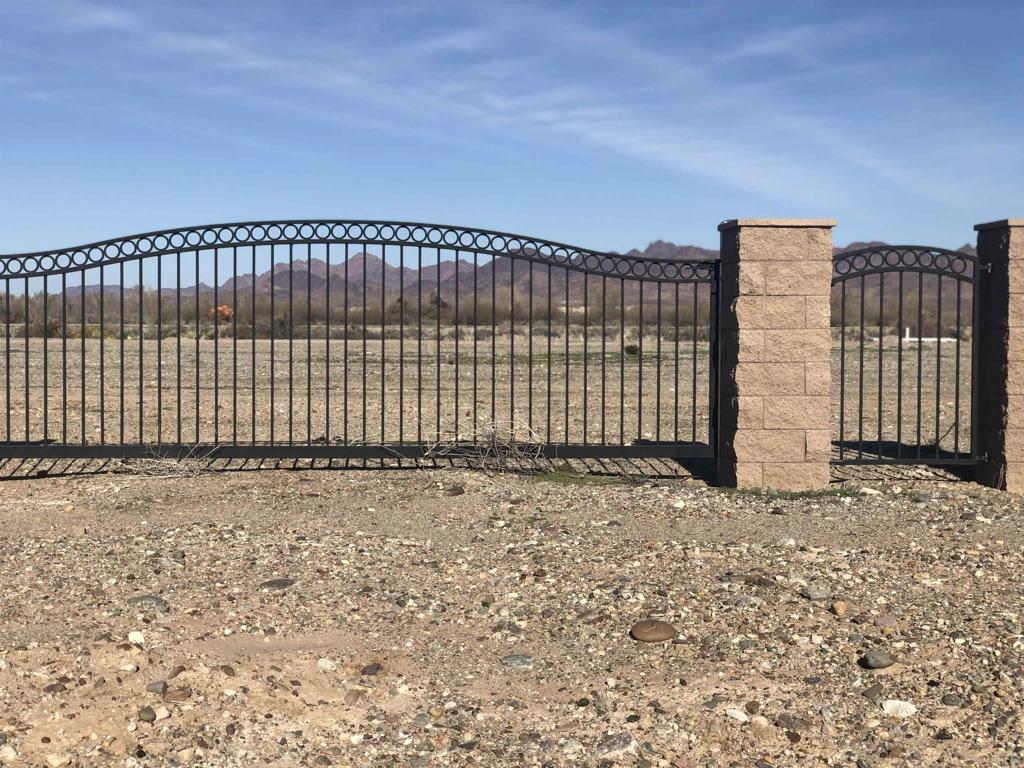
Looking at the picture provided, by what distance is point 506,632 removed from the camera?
560 centimetres

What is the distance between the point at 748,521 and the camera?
809 centimetres

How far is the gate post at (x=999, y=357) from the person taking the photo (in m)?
9.38

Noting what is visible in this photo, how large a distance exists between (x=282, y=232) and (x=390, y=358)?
15668mm

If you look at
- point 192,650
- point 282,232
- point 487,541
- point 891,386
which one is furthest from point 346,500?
point 891,386

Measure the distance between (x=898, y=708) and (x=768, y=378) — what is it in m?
4.73

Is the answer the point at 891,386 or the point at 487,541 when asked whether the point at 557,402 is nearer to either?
the point at 891,386

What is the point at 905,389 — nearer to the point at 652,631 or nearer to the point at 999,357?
the point at 999,357

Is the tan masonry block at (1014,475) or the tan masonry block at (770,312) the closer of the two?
the tan masonry block at (770,312)

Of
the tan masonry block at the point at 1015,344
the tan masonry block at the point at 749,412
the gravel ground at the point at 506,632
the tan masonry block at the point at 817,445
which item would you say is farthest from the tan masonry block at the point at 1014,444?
the tan masonry block at the point at 749,412

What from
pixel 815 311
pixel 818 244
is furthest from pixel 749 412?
pixel 818 244

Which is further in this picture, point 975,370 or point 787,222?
point 975,370

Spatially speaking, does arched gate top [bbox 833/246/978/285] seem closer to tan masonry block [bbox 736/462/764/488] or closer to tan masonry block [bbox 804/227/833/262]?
tan masonry block [bbox 804/227/833/262]

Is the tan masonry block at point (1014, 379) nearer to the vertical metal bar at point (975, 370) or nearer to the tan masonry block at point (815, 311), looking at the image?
the vertical metal bar at point (975, 370)

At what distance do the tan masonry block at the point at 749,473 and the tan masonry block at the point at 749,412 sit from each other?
0.33 metres
